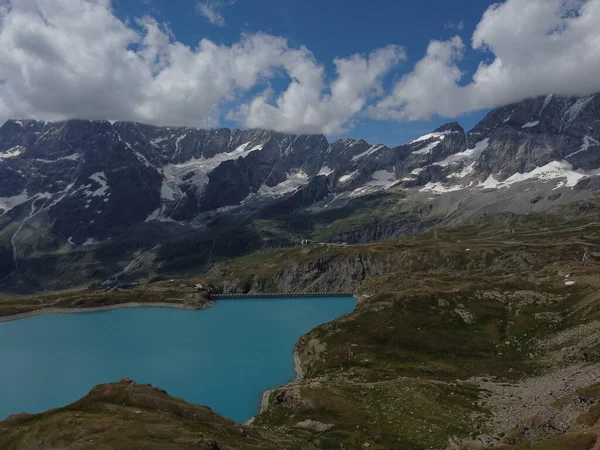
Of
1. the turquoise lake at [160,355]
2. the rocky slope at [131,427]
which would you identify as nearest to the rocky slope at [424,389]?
the rocky slope at [131,427]

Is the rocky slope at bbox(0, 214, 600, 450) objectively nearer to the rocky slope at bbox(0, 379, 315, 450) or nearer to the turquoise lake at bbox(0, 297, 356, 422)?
the rocky slope at bbox(0, 379, 315, 450)

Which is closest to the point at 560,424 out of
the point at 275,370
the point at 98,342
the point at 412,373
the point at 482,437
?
the point at 482,437

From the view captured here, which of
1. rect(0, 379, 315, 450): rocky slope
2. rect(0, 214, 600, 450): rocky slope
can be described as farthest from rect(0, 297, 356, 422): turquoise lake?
rect(0, 379, 315, 450): rocky slope

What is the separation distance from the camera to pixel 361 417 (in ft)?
251

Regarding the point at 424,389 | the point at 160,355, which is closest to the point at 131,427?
the point at 424,389

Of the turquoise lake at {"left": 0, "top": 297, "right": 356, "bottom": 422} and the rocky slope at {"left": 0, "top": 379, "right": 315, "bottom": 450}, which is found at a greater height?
the rocky slope at {"left": 0, "top": 379, "right": 315, "bottom": 450}

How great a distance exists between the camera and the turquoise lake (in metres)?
105

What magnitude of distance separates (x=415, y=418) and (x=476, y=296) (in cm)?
7536

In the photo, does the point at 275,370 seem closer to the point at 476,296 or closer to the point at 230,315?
the point at 476,296

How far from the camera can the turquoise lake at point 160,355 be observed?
344 feet

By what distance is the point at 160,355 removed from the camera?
134 m

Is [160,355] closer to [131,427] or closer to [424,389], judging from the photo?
[131,427]

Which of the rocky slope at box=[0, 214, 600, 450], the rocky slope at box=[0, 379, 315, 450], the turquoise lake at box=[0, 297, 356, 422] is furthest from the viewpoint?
the turquoise lake at box=[0, 297, 356, 422]

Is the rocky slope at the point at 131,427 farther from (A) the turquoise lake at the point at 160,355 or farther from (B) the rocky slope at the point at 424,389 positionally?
(A) the turquoise lake at the point at 160,355
